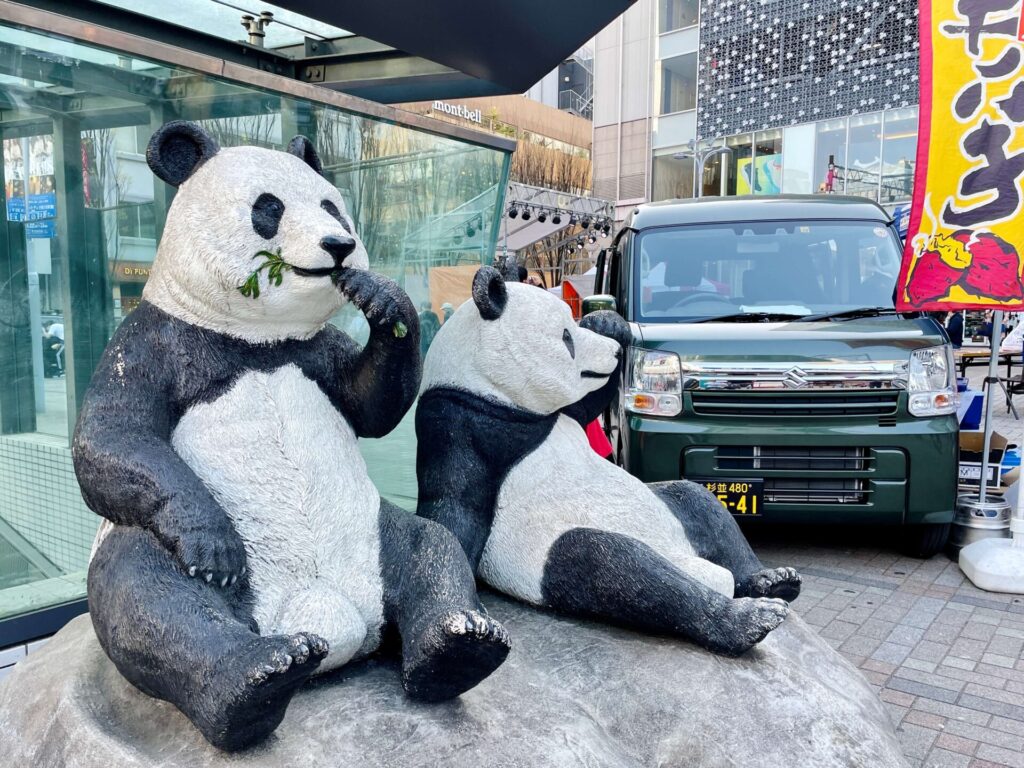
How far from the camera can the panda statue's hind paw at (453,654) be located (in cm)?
158

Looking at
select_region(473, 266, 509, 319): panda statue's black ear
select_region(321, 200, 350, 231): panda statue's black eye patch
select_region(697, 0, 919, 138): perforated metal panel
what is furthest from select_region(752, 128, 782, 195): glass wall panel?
select_region(321, 200, 350, 231): panda statue's black eye patch

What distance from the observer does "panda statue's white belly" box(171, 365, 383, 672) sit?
172 centimetres

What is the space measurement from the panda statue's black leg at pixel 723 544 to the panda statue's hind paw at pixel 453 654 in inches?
35.4

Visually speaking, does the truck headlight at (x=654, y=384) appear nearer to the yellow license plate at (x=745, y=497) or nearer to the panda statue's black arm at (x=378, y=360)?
the yellow license plate at (x=745, y=497)

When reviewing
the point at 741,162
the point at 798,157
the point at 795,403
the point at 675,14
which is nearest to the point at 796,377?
the point at 795,403

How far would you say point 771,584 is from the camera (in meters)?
2.30

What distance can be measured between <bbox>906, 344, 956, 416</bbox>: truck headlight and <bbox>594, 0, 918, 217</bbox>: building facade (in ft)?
38.4

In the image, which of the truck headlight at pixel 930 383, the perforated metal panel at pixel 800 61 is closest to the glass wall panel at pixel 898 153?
the perforated metal panel at pixel 800 61

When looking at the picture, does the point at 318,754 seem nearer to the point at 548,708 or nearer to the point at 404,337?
the point at 548,708

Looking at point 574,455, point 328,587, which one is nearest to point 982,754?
point 574,455

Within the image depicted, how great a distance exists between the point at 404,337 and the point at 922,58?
3712mm

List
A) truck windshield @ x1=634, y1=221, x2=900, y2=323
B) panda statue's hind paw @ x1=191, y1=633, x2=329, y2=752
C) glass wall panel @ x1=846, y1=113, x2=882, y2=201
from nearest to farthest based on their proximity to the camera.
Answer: panda statue's hind paw @ x1=191, y1=633, x2=329, y2=752
truck windshield @ x1=634, y1=221, x2=900, y2=323
glass wall panel @ x1=846, y1=113, x2=882, y2=201

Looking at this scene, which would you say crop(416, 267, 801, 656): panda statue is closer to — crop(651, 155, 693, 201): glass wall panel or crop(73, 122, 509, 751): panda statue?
crop(73, 122, 509, 751): panda statue

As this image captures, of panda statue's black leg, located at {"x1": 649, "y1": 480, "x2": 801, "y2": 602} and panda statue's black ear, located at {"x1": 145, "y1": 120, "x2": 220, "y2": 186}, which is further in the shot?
panda statue's black leg, located at {"x1": 649, "y1": 480, "x2": 801, "y2": 602}
